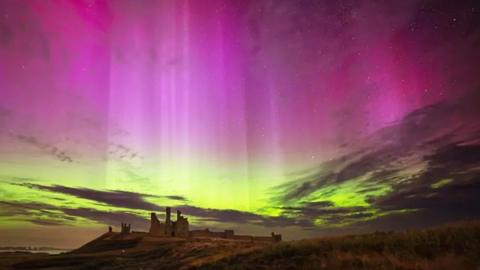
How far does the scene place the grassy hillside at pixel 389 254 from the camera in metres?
16.9

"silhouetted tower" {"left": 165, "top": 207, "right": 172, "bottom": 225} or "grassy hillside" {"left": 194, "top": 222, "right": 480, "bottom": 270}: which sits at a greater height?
"silhouetted tower" {"left": 165, "top": 207, "right": 172, "bottom": 225}

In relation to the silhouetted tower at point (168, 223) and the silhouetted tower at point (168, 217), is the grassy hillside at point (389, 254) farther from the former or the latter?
the silhouetted tower at point (168, 217)

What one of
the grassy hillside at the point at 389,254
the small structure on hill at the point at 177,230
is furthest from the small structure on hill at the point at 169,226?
the grassy hillside at the point at 389,254

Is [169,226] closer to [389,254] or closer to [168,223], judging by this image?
[168,223]

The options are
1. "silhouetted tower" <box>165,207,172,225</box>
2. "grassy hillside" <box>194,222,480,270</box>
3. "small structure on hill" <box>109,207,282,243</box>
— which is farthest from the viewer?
"silhouetted tower" <box>165,207,172,225</box>

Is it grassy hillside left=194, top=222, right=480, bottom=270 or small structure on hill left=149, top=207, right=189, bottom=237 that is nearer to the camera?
grassy hillside left=194, top=222, right=480, bottom=270

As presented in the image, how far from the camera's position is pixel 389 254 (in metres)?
19.3

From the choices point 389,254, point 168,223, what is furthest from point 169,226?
point 389,254

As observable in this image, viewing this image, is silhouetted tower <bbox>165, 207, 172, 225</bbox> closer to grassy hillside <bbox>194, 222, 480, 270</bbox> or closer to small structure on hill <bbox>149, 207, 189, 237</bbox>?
Result: small structure on hill <bbox>149, 207, 189, 237</bbox>

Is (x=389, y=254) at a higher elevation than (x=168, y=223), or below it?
below

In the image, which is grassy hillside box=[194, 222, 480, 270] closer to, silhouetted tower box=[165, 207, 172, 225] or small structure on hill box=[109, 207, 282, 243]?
small structure on hill box=[109, 207, 282, 243]

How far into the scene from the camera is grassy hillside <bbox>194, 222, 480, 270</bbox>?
16938 mm

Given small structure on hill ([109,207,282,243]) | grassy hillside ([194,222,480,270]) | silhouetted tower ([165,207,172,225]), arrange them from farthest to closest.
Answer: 1. silhouetted tower ([165,207,172,225])
2. small structure on hill ([109,207,282,243])
3. grassy hillside ([194,222,480,270])

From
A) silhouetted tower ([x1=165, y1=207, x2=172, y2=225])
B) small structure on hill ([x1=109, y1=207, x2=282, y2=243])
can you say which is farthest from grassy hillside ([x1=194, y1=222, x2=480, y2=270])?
silhouetted tower ([x1=165, y1=207, x2=172, y2=225])
